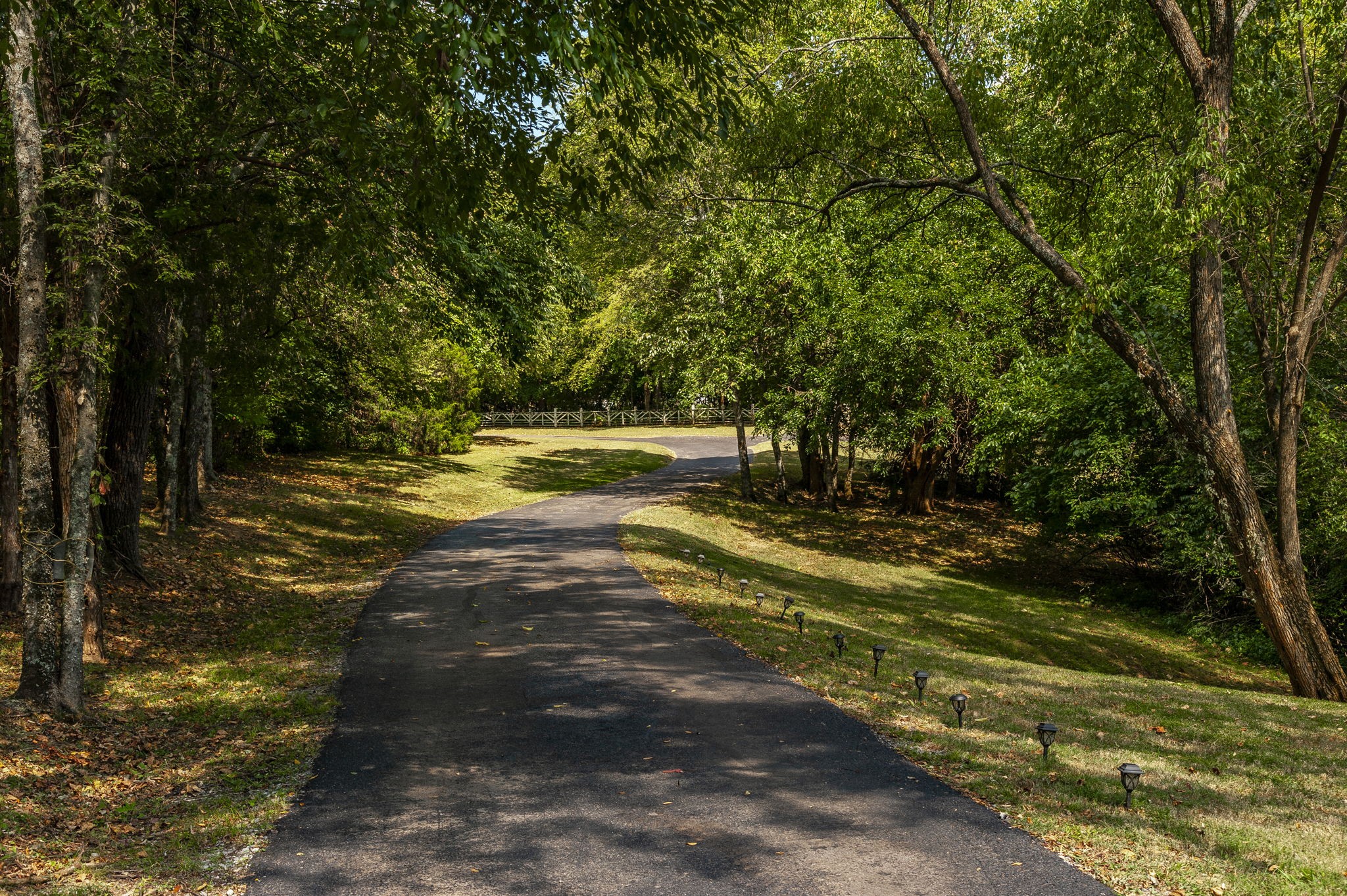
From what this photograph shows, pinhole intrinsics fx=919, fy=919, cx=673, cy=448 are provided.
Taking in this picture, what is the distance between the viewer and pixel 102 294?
966 centimetres

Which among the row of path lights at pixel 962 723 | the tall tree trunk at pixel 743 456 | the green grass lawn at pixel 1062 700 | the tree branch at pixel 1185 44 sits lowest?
the green grass lawn at pixel 1062 700

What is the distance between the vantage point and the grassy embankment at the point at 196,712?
593 centimetres

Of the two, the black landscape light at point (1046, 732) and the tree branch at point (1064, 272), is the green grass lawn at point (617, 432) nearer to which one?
the tree branch at point (1064, 272)

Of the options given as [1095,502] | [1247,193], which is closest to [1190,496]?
[1095,502]

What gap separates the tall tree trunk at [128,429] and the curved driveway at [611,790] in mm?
4455

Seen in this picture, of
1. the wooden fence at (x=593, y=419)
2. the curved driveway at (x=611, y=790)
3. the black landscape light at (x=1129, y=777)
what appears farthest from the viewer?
the wooden fence at (x=593, y=419)

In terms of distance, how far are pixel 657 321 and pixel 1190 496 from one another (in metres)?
17.7

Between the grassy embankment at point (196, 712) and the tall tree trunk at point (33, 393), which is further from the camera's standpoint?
the tall tree trunk at point (33, 393)

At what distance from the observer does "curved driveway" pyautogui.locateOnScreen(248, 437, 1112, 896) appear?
18.4ft

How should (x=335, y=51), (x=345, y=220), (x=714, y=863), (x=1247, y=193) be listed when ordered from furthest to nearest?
(x=1247, y=193) < (x=335, y=51) < (x=345, y=220) < (x=714, y=863)

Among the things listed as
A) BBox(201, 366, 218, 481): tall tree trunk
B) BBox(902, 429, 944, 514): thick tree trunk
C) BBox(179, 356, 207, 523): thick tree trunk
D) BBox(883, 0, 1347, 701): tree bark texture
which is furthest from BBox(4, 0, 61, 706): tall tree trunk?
BBox(902, 429, 944, 514): thick tree trunk

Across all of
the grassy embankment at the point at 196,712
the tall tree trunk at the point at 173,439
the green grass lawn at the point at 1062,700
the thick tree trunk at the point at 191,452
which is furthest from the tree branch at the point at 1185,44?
the thick tree trunk at the point at 191,452

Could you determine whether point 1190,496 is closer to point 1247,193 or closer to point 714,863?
point 1247,193

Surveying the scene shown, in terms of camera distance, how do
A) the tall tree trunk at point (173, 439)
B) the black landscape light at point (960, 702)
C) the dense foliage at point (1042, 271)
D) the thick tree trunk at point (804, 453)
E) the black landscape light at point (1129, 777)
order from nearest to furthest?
the black landscape light at point (1129, 777) → the black landscape light at point (960, 702) → the dense foliage at point (1042, 271) → the tall tree trunk at point (173, 439) → the thick tree trunk at point (804, 453)
